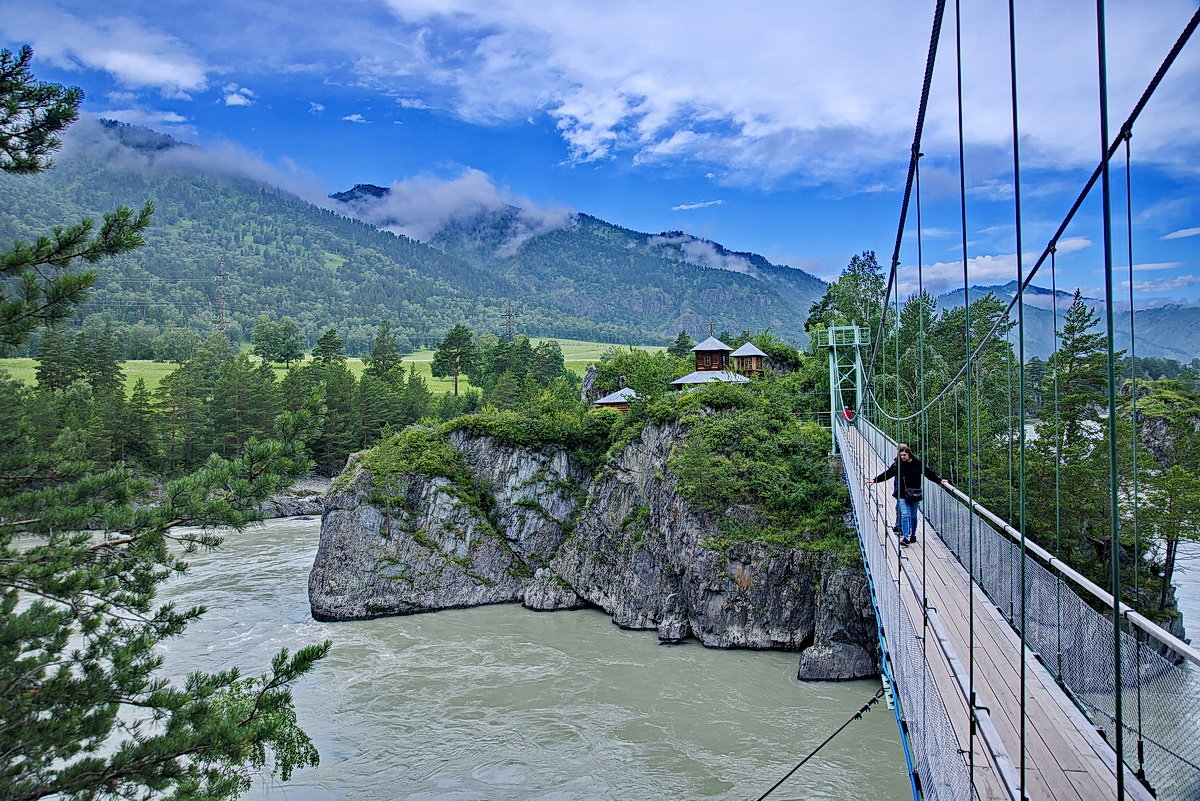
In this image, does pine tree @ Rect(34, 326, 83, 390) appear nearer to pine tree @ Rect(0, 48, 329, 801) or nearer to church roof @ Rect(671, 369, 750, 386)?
church roof @ Rect(671, 369, 750, 386)

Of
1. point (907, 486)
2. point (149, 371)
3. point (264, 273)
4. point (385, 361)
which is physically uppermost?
point (264, 273)

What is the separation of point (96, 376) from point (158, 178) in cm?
18154

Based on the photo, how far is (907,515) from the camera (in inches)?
382

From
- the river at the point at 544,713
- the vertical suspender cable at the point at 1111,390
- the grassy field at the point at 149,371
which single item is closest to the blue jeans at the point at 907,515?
the river at the point at 544,713

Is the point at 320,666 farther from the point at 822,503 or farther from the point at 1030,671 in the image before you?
the point at 1030,671

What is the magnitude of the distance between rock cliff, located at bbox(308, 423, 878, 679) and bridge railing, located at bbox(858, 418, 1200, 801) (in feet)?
25.2

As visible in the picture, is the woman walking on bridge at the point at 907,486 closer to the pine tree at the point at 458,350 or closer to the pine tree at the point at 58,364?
the pine tree at the point at 58,364

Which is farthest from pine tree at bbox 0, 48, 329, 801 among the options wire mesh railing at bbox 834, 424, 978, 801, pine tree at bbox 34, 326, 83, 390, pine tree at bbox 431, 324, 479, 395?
pine tree at bbox 431, 324, 479, 395

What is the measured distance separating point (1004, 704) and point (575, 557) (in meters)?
16.0

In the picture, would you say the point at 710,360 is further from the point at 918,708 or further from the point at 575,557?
the point at 918,708

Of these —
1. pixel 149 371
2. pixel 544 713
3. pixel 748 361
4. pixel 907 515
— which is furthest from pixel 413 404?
pixel 907 515

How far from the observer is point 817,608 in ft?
52.3

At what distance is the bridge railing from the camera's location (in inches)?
181

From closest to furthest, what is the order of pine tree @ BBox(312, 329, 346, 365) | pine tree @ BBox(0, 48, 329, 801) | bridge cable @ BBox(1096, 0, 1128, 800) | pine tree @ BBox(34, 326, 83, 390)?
bridge cable @ BBox(1096, 0, 1128, 800)
pine tree @ BBox(0, 48, 329, 801)
pine tree @ BBox(34, 326, 83, 390)
pine tree @ BBox(312, 329, 346, 365)
